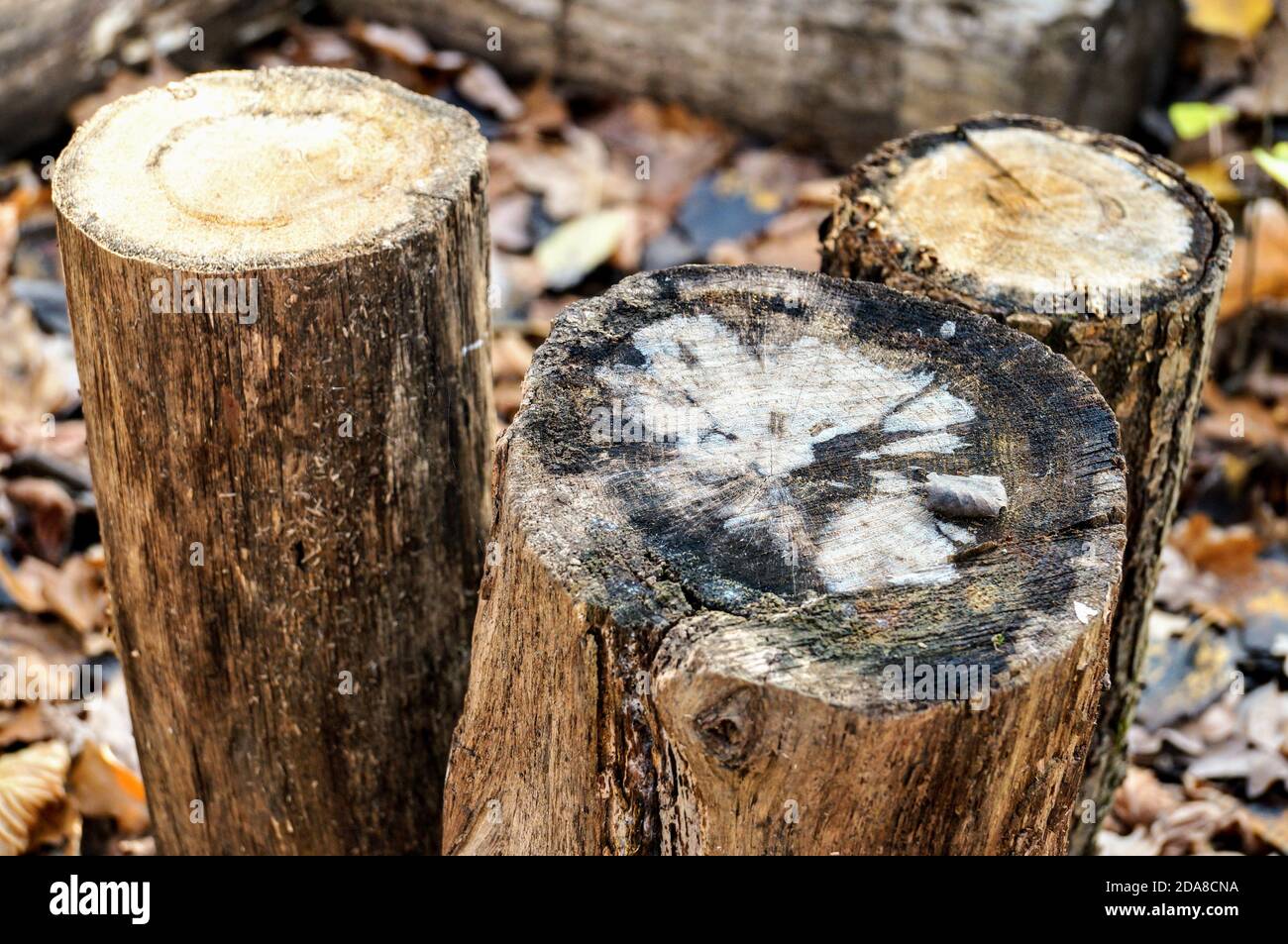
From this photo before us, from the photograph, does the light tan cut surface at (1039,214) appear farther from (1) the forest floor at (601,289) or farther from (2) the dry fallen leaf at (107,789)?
(2) the dry fallen leaf at (107,789)

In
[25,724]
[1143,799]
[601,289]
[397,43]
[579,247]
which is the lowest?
[1143,799]

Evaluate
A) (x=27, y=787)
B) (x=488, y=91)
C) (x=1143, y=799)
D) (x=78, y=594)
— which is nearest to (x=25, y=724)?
(x=27, y=787)

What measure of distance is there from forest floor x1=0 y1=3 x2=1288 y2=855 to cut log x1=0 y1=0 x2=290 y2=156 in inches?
2.5

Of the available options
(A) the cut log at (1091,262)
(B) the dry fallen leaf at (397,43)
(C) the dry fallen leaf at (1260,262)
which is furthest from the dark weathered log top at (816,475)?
(B) the dry fallen leaf at (397,43)

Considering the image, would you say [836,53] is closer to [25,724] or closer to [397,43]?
[397,43]

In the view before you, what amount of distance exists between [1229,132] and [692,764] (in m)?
3.44

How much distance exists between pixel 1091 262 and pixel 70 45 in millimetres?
3085

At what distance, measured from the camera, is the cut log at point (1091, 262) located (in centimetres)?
196

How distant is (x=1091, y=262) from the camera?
6.72ft

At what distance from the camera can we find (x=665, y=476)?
62.2 inches

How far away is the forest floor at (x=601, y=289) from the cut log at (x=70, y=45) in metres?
0.06

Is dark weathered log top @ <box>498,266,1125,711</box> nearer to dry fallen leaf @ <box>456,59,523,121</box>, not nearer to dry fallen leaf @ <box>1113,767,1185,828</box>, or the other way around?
dry fallen leaf @ <box>1113,767,1185,828</box>

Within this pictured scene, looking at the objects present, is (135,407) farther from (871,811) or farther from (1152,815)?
(1152,815)
